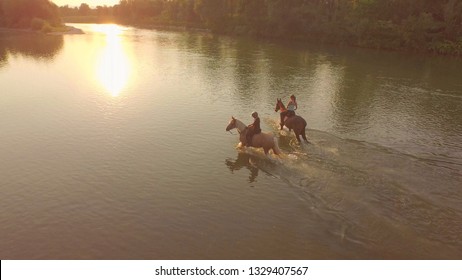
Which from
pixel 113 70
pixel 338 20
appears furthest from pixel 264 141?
pixel 338 20

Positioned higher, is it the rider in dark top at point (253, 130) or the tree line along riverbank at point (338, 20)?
the tree line along riverbank at point (338, 20)

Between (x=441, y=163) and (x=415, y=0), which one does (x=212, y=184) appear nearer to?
(x=441, y=163)

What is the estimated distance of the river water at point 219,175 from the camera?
12.6 meters

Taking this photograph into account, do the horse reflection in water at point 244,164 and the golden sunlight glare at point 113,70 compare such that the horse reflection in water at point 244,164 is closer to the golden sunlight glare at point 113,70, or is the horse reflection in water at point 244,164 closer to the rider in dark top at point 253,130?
the rider in dark top at point 253,130

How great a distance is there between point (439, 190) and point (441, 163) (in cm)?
353

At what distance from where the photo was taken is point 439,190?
15.6 metres

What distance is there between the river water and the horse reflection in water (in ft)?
0.32

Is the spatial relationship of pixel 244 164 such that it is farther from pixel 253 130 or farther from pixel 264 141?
pixel 253 130

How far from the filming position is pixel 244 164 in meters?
18.7

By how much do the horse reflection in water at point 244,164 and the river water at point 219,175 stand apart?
0.10 metres

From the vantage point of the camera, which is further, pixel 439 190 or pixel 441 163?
pixel 441 163

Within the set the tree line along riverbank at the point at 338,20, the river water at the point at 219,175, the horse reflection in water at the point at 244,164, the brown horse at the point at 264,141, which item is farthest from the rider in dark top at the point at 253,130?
the tree line along riverbank at the point at 338,20

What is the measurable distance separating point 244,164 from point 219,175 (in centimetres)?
184

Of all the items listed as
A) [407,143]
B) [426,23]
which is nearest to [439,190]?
[407,143]
